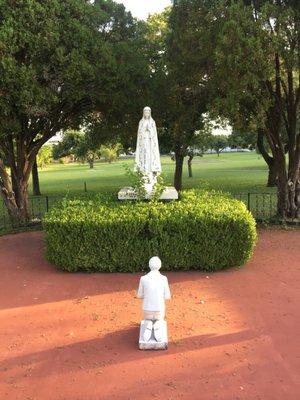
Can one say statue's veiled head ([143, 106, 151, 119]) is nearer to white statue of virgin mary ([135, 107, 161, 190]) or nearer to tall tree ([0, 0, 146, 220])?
white statue of virgin mary ([135, 107, 161, 190])

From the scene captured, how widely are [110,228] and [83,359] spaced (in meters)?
3.75

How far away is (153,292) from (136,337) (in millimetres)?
879

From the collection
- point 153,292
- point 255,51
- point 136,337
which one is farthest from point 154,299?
point 255,51

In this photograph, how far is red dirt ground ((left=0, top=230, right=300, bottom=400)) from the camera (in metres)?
5.36

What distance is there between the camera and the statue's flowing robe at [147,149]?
1195 centimetres

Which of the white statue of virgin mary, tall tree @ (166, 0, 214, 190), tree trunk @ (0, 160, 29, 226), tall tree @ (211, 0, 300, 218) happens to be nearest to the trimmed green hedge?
the white statue of virgin mary

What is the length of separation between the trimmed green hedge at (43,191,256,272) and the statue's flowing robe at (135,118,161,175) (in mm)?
2384

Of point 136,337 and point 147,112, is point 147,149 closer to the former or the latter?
point 147,112

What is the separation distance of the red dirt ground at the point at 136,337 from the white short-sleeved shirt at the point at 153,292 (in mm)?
605

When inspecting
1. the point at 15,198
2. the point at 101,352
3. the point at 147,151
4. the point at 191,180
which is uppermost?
the point at 147,151

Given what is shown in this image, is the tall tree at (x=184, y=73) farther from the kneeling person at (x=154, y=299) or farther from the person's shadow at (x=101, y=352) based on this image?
the person's shadow at (x=101, y=352)

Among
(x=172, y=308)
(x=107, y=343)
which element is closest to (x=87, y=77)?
(x=172, y=308)

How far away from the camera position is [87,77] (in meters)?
14.1

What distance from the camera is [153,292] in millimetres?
6266
